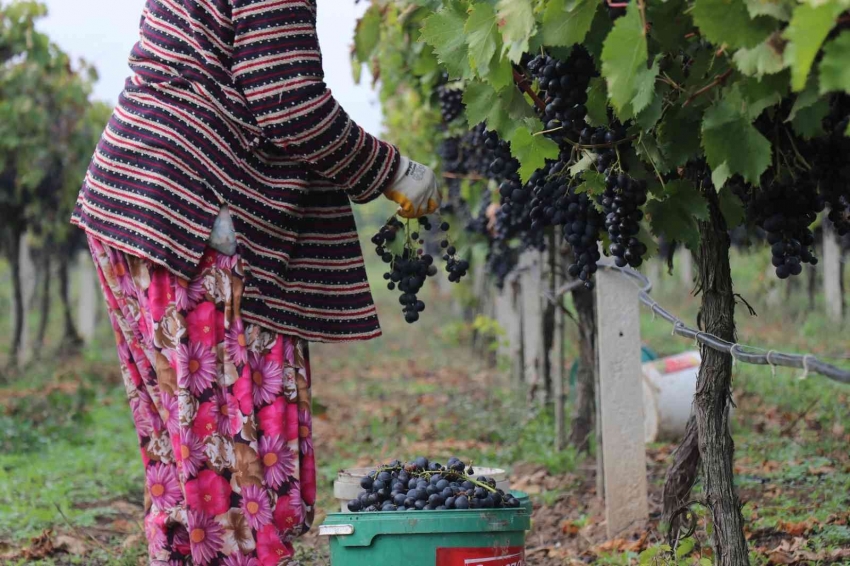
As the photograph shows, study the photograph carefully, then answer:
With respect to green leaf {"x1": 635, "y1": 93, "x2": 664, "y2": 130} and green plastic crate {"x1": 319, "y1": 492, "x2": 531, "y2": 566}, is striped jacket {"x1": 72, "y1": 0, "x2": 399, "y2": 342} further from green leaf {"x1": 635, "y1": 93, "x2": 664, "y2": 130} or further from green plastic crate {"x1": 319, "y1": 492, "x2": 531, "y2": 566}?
green leaf {"x1": 635, "y1": 93, "x2": 664, "y2": 130}

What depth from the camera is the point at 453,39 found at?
2.61 m

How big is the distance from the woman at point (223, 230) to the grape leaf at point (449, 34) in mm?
350

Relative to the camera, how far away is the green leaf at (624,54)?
1836 mm

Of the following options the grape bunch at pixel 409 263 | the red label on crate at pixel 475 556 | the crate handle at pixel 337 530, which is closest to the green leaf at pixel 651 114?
the grape bunch at pixel 409 263

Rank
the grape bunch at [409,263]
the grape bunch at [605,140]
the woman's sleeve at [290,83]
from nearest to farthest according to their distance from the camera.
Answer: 1. the grape bunch at [605,140]
2. the woman's sleeve at [290,83]
3. the grape bunch at [409,263]

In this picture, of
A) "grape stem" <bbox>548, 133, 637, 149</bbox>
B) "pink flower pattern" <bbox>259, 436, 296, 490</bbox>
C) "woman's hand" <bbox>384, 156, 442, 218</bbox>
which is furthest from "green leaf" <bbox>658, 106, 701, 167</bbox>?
"pink flower pattern" <bbox>259, 436, 296, 490</bbox>

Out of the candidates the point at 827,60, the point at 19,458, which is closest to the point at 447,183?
the point at 19,458

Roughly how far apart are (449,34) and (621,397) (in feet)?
6.22

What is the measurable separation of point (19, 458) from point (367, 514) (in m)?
4.47

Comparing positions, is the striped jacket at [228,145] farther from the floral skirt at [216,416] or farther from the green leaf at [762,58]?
the green leaf at [762,58]

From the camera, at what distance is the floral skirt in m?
2.78

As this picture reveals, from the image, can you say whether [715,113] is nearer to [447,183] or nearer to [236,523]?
[236,523]

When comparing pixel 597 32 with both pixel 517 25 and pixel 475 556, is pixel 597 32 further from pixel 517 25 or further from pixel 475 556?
pixel 475 556

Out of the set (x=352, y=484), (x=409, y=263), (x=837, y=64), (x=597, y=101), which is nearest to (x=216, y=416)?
(x=352, y=484)
